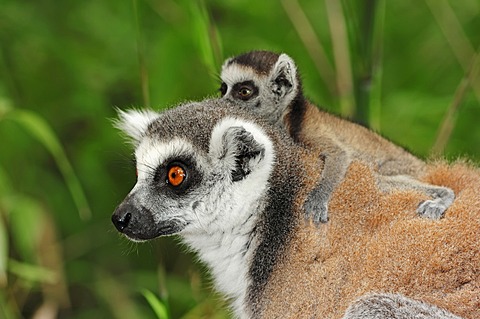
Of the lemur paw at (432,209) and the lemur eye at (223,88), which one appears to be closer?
the lemur paw at (432,209)

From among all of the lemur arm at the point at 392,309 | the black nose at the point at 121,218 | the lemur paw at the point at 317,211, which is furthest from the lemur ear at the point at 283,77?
the lemur arm at the point at 392,309

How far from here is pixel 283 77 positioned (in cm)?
424

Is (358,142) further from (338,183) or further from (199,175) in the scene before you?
(199,175)

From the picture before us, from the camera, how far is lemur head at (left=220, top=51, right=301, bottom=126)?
13.9 feet

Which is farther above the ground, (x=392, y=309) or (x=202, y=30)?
(x=202, y=30)

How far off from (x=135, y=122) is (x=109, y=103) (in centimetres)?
243

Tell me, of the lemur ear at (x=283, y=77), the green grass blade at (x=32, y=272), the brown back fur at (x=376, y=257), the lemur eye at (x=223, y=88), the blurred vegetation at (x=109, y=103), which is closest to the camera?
the brown back fur at (x=376, y=257)

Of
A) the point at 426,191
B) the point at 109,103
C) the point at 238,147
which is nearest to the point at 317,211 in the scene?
the point at 238,147

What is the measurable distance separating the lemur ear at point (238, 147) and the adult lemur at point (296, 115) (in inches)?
20.0

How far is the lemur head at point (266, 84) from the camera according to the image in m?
4.22

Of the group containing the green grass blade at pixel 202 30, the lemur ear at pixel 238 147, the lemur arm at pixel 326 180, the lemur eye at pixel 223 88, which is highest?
the green grass blade at pixel 202 30

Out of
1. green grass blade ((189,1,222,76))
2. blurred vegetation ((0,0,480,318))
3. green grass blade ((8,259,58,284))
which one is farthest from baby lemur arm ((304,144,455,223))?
green grass blade ((8,259,58,284))

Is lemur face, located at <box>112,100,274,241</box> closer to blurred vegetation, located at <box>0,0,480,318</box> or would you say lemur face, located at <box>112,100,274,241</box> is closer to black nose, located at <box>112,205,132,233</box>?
black nose, located at <box>112,205,132,233</box>

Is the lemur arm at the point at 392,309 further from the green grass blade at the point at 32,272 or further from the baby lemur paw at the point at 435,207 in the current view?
the green grass blade at the point at 32,272
